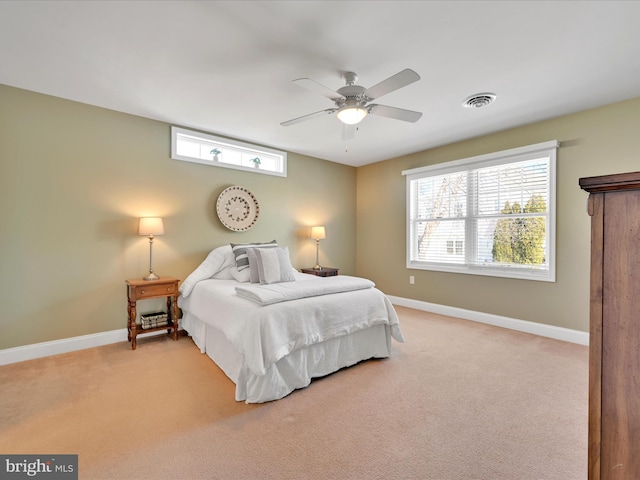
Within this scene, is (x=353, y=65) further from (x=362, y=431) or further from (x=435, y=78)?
(x=362, y=431)

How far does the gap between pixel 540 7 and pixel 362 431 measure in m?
2.79

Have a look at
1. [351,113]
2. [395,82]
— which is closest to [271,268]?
[351,113]

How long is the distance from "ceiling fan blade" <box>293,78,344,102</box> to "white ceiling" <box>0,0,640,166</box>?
24cm

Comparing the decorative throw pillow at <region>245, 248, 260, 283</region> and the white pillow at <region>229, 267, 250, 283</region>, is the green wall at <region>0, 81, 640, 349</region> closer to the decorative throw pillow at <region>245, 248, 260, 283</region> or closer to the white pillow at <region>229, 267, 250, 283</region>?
the white pillow at <region>229, 267, 250, 283</region>

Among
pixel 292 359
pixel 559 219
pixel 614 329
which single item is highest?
pixel 559 219

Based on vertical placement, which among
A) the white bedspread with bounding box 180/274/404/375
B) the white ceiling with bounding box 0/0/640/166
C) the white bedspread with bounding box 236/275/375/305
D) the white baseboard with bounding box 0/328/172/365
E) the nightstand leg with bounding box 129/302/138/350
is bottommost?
the white baseboard with bounding box 0/328/172/365

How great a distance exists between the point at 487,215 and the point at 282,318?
321cm

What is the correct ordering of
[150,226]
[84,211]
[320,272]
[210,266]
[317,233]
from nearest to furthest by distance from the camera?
[84,211], [150,226], [210,266], [320,272], [317,233]

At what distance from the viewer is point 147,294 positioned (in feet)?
10.5

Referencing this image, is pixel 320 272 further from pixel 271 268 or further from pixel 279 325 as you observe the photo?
pixel 279 325

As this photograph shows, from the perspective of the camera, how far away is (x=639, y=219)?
31.0 inches

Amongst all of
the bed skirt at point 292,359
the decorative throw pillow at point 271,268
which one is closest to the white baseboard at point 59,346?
the bed skirt at point 292,359

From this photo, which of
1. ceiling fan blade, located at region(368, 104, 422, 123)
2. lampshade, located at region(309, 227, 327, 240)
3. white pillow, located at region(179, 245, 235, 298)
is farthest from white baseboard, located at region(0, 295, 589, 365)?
ceiling fan blade, located at region(368, 104, 422, 123)

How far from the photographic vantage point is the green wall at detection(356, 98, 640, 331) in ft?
10.2
